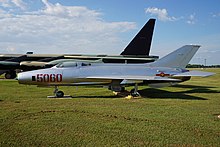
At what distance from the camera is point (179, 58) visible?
13.6 m

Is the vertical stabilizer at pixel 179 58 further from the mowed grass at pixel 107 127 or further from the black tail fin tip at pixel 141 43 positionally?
the black tail fin tip at pixel 141 43

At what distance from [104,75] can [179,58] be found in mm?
4817

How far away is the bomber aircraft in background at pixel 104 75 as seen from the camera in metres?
11.4

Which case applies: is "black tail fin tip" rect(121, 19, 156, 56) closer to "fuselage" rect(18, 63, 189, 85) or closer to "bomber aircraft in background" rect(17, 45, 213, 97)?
"bomber aircraft in background" rect(17, 45, 213, 97)

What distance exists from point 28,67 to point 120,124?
55.8ft

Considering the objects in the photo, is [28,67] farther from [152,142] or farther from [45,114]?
[152,142]

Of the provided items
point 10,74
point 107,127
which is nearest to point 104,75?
point 107,127

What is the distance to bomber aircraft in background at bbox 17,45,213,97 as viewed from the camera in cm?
1138

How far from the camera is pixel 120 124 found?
18.4 feet

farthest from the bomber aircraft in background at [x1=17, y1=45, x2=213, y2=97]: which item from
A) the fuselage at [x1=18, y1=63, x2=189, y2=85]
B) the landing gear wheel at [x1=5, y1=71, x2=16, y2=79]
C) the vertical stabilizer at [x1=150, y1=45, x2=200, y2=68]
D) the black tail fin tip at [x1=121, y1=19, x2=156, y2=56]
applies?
the landing gear wheel at [x1=5, y1=71, x2=16, y2=79]

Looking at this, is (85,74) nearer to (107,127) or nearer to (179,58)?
(179,58)

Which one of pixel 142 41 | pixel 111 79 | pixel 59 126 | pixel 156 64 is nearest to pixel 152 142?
pixel 59 126

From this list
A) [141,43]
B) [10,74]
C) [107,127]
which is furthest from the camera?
[10,74]

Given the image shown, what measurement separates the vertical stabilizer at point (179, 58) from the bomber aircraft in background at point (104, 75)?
223 mm
